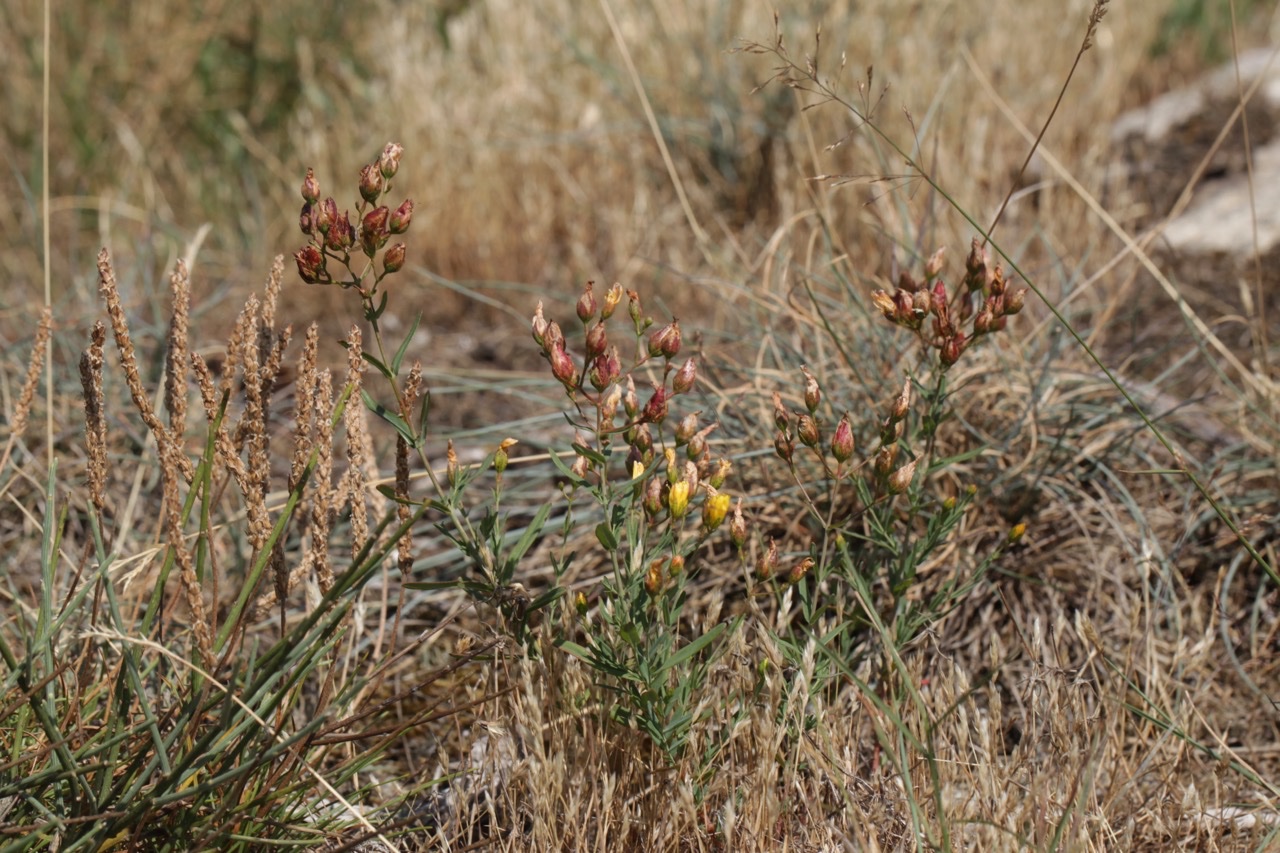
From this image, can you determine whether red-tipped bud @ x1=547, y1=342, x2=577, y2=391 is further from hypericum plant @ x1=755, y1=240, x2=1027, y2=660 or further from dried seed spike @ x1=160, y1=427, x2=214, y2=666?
dried seed spike @ x1=160, y1=427, x2=214, y2=666

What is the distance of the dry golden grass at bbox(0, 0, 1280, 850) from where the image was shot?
5.26 ft

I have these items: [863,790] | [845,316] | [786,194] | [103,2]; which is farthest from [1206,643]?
[103,2]

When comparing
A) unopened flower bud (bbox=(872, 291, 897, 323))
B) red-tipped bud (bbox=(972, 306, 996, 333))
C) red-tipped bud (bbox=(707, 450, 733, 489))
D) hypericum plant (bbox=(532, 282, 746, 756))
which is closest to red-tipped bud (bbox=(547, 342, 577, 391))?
hypericum plant (bbox=(532, 282, 746, 756))

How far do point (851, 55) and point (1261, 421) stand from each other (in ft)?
7.48

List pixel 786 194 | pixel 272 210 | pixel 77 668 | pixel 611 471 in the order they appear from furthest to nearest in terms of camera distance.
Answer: pixel 272 210
pixel 786 194
pixel 611 471
pixel 77 668

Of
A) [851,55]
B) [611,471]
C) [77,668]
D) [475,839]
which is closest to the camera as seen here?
[77,668]

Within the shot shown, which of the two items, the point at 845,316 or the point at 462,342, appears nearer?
the point at 845,316

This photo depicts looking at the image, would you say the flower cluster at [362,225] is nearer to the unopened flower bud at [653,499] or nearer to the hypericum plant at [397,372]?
the hypericum plant at [397,372]

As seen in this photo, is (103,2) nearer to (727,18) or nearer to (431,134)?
(431,134)

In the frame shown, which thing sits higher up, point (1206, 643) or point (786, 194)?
point (786, 194)

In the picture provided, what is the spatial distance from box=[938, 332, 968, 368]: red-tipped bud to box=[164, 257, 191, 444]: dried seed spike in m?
0.99

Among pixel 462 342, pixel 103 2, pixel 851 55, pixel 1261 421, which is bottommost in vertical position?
pixel 1261 421

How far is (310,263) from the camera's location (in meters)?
1.46

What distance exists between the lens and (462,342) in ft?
12.6
